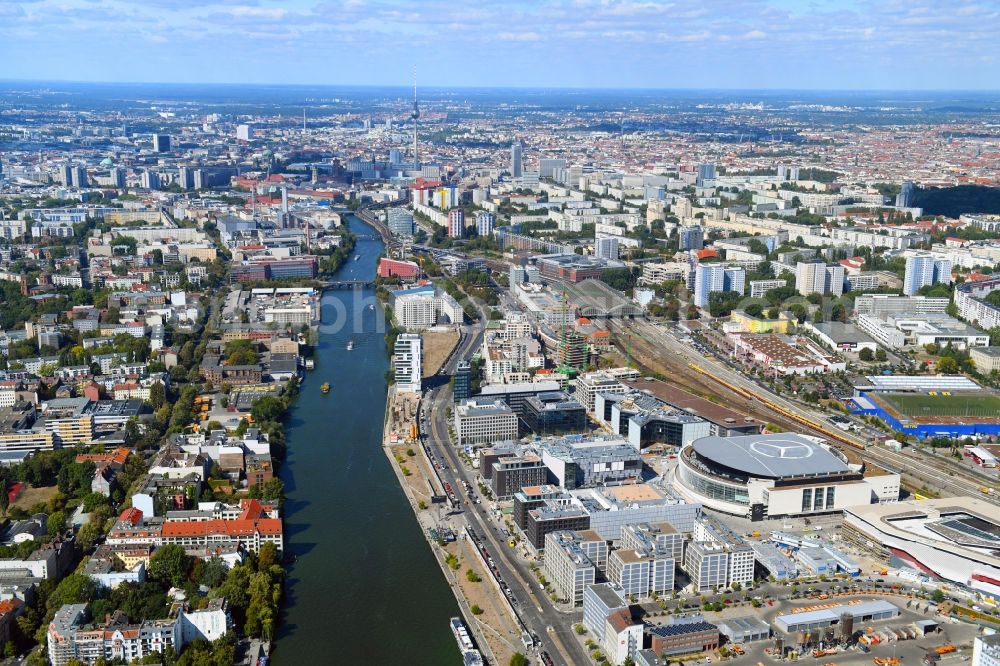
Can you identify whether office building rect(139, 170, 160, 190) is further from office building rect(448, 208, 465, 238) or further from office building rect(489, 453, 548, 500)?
office building rect(489, 453, 548, 500)

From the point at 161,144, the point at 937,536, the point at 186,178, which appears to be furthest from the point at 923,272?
the point at 161,144

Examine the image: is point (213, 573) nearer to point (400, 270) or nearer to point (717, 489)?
point (717, 489)

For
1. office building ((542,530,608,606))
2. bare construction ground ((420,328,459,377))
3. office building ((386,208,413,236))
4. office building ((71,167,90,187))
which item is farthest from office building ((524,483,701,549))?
office building ((71,167,90,187))

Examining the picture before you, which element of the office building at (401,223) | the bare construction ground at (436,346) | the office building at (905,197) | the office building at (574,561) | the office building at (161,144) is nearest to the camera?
the office building at (574,561)

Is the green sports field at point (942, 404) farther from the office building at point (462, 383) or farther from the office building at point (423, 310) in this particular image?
the office building at point (423, 310)

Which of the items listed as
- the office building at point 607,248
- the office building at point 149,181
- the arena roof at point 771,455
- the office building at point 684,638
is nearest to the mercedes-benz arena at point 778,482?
the arena roof at point 771,455

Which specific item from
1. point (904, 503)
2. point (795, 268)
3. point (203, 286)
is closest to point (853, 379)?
point (904, 503)
